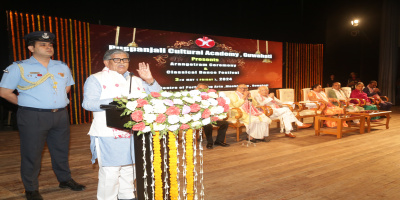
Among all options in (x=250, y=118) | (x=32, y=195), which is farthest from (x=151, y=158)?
(x=250, y=118)

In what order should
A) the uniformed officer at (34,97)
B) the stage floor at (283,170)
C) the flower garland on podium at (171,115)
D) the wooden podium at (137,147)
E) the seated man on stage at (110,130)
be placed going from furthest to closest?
the stage floor at (283,170) → the uniformed officer at (34,97) → the seated man on stage at (110,130) → the wooden podium at (137,147) → the flower garland on podium at (171,115)

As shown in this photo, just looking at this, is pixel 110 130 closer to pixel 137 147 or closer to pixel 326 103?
pixel 137 147

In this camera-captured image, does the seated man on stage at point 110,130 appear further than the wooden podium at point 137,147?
Yes

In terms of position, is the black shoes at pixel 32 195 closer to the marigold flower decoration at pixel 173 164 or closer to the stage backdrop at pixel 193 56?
the marigold flower decoration at pixel 173 164

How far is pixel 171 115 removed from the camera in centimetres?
171

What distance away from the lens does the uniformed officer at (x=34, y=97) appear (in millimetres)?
2725

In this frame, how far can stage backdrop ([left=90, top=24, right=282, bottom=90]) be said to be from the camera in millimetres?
8023

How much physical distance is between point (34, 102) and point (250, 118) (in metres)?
3.71

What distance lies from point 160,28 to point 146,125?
24.3ft

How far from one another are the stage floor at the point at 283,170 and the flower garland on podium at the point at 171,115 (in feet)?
3.62

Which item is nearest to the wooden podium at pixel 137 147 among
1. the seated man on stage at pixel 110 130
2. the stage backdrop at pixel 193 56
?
the seated man on stage at pixel 110 130

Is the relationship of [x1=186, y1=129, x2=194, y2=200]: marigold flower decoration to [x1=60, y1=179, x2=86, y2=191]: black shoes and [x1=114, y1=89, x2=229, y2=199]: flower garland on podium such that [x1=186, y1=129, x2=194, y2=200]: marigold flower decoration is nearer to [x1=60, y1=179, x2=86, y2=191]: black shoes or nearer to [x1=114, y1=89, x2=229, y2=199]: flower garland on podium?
[x1=114, y1=89, x2=229, y2=199]: flower garland on podium

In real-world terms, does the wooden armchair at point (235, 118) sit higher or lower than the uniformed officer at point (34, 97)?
lower

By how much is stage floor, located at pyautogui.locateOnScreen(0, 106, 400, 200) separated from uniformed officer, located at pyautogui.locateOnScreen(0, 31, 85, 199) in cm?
45
